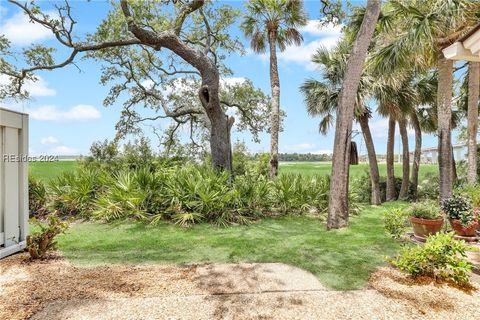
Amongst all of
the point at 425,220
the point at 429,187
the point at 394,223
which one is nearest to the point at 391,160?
the point at 429,187

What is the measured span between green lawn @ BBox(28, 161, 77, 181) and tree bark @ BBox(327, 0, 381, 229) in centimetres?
824

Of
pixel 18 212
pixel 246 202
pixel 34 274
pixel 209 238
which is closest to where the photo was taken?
pixel 34 274

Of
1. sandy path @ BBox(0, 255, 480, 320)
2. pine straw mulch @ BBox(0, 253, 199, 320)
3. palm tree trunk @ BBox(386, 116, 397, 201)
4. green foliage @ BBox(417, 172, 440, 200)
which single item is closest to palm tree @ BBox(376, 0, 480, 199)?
palm tree trunk @ BBox(386, 116, 397, 201)

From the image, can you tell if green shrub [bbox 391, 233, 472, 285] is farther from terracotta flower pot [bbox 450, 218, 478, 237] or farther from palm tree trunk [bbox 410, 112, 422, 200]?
palm tree trunk [bbox 410, 112, 422, 200]

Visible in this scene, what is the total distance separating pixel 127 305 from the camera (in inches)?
123

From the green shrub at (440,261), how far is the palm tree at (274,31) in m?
8.41

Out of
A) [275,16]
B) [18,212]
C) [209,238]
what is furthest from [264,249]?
[275,16]

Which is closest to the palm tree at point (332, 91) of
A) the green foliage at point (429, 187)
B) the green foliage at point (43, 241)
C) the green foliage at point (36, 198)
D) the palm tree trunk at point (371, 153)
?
the palm tree trunk at point (371, 153)

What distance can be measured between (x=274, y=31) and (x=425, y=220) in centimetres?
1040

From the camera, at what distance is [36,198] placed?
889cm

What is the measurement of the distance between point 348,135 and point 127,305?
Answer: 17.4 feet

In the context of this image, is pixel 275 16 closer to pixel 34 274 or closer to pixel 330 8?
pixel 330 8

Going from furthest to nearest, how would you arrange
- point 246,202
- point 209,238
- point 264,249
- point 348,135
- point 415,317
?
point 246,202, point 348,135, point 209,238, point 264,249, point 415,317

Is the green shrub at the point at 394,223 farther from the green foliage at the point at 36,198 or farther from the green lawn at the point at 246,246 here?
the green foliage at the point at 36,198
